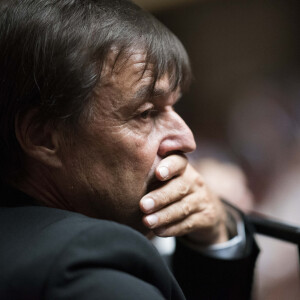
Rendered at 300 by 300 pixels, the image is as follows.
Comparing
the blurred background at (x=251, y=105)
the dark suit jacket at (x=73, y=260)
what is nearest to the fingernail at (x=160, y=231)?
the dark suit jacket at (x=73, y=260)

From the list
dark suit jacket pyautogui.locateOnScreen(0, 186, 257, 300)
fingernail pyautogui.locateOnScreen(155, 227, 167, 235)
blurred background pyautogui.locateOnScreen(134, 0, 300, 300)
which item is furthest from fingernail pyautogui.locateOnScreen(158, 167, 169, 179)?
blurred background pyautogui.locateOnScreen(134, 0, 300, 300)

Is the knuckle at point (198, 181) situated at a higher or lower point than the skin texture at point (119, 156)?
lower

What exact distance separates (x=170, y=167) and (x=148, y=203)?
0.32 feet

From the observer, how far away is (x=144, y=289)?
0.61 meters

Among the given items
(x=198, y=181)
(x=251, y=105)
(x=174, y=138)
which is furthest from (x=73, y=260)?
(x=251, y=105)

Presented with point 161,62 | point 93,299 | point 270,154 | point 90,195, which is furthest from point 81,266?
point 270,154

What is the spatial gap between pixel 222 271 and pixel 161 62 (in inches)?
23.4

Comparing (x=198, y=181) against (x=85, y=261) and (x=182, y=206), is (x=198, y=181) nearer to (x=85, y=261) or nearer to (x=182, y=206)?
(x=182, y=206)

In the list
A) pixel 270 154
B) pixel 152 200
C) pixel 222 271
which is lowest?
pixel 270 154

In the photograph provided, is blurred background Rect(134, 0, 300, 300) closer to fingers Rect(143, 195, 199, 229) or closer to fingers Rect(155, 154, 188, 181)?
fingers Rect(143, 195, 199, 229)

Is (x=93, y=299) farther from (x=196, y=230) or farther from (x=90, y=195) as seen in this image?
(x=196, y=230)

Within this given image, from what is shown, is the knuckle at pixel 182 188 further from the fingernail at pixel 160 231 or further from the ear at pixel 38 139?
the ear at pixel 38 139

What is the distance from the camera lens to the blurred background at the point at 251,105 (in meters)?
2.20

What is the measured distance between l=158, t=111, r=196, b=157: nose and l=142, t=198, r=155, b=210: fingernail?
0.37 ft
